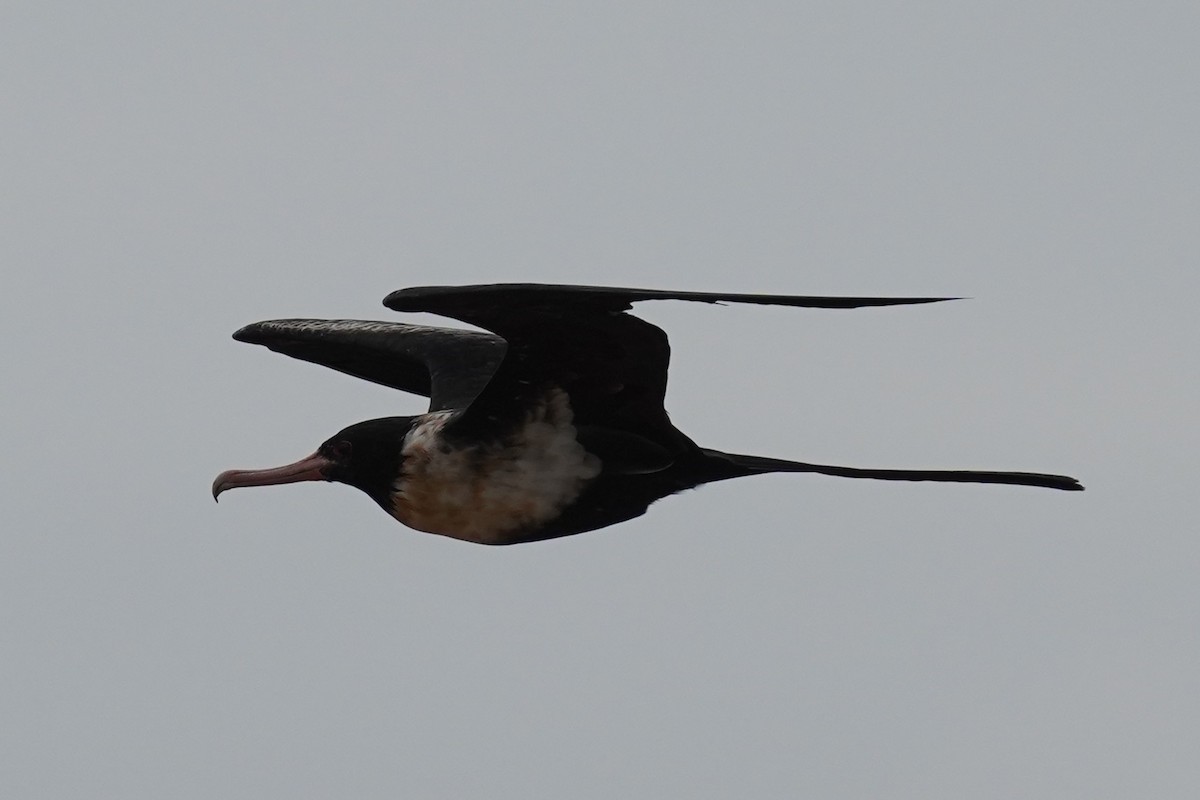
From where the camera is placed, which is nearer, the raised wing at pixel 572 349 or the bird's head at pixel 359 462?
the raised wing at pixel 572 349

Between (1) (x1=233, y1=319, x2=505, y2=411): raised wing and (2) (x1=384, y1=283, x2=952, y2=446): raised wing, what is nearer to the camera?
(2) (x1=384, y1=283, x2=952, y2=446): raised wing

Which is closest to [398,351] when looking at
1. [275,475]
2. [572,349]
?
[275,475]

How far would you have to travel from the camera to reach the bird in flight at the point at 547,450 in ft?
23.0

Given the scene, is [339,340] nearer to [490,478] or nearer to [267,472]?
[267,472]

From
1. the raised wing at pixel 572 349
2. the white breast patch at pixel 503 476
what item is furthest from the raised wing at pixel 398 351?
the raised wing at pixel 572 349

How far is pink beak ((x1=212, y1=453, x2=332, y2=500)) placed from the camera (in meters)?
8.04

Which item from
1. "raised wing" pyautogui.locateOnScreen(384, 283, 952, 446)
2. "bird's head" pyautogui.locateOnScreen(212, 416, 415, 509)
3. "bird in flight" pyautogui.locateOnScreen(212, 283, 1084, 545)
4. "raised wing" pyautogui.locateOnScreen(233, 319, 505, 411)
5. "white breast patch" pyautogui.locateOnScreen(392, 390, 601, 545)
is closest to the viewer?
"raised wing" pyautogui.locateOnScreen(384, 283, 952, 446)

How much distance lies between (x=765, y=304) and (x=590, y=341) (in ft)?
4.75

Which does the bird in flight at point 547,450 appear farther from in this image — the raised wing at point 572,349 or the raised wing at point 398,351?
the raised wing at point 398,351

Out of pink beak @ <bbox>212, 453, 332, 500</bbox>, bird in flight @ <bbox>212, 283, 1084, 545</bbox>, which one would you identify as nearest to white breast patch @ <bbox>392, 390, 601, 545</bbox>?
bird in flight @ <bbox>212, 283, 1084, 545</bbox>

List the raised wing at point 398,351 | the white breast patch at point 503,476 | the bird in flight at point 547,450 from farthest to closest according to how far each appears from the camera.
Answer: the raised wing at point 398,351 → the white breast patch at point 503,476 → the bird in flight at point 547,450

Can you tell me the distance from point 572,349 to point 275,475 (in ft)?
5.63

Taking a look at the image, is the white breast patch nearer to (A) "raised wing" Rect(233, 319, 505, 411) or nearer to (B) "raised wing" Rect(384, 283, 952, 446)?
(B) "raised wing" Rect(384, 283, 952, 446)

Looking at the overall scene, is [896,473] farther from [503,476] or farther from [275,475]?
[275,475]
